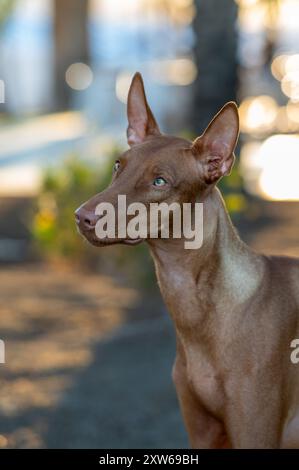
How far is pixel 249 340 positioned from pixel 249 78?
56.2ft

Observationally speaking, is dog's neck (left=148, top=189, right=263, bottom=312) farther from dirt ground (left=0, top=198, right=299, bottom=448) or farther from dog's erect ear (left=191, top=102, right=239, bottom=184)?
dirt ground (left=0, top=198, right=299, bottom=448)

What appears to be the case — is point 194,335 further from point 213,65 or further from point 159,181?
point 213,65

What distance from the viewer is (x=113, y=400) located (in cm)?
716

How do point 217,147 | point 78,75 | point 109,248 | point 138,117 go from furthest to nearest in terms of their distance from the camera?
point 78,75 → point 109,248 → point 138,117 → point 217,147

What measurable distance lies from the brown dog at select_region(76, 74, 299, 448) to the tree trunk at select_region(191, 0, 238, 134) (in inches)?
271

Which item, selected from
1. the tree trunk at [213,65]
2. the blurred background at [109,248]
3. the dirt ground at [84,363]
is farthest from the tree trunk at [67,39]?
the dirt ground at [84,363]

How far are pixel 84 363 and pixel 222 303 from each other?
11.2ft

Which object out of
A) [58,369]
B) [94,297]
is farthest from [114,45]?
[58,369]

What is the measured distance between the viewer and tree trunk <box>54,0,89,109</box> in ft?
76.2

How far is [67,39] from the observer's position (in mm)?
23828

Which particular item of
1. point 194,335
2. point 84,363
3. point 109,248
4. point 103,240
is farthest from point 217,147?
point 109,248

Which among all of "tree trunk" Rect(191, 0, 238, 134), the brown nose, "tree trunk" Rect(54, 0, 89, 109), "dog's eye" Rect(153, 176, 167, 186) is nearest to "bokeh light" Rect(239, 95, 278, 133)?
"tree trunk" Rect(54, 0, 89, 109)

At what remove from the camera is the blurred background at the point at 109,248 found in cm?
702

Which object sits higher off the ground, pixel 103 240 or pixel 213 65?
pixel 103 240
